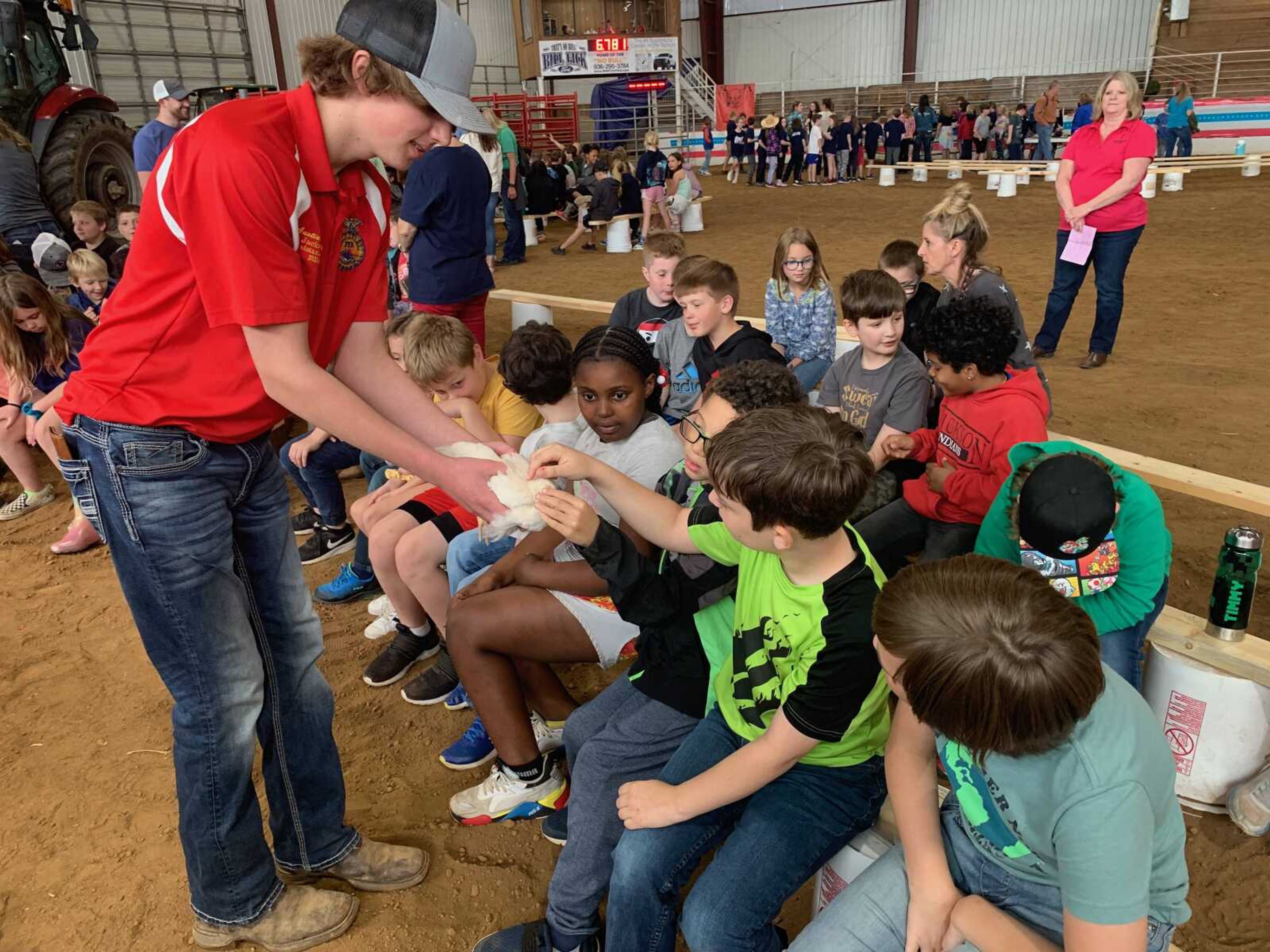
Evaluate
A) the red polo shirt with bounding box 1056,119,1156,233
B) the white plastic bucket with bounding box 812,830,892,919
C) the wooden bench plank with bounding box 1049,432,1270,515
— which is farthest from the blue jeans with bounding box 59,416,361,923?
the red polo shirt with bounding box 1056,119,1156,233

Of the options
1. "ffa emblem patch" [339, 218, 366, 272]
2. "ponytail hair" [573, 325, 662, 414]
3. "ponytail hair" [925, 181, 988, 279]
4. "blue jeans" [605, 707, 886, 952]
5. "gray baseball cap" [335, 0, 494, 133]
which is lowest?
"blue jeans" [605, 707, 886, 952]

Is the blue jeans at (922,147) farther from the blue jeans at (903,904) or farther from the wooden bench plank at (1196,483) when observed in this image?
the blue jeans at (903,904)

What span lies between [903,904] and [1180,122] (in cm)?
1946

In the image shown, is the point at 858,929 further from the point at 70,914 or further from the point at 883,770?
the point at 70,914

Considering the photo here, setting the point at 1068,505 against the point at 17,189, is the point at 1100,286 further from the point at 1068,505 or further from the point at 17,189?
the point at 17,189

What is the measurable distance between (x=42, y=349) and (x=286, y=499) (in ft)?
11.0

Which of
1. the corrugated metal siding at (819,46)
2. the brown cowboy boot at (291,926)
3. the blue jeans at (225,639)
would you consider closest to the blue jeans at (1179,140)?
the corrugated metal siding at (819,46)

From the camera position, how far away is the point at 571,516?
1.80m

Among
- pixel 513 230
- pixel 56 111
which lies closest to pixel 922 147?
pixel 513 230

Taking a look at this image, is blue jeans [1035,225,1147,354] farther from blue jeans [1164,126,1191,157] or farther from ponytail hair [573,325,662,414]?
blue jeans [1164,126,1191,157]

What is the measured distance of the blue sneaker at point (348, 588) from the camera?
3.62m

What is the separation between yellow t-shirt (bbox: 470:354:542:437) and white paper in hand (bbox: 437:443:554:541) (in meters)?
1.18

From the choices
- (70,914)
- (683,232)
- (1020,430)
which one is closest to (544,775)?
(70,914)

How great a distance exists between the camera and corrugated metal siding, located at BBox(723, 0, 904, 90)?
84.7 ft
